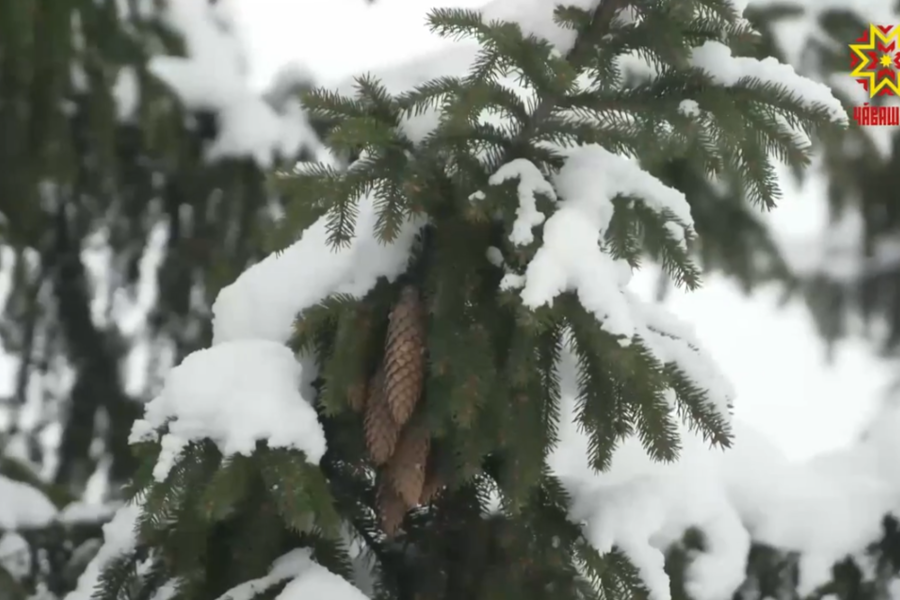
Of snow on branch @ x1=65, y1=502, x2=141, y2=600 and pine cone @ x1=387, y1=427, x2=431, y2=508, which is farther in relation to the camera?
snow on branch @ x1=65, y1=502, x2=141, y2=600

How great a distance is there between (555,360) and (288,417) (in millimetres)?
316

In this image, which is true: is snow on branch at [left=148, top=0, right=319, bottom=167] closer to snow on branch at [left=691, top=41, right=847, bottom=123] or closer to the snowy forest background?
the snowy forest background

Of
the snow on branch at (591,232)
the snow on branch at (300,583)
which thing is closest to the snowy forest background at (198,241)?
the snow on branch at (591,232)

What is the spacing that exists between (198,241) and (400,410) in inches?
51.0

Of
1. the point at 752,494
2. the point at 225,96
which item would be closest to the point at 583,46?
the point at 225,96

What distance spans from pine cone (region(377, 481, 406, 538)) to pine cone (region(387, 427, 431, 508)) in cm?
2

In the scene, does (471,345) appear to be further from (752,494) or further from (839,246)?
(839,246)

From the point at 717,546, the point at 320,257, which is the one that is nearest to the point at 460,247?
the point at 320,257

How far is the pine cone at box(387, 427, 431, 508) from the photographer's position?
89cm

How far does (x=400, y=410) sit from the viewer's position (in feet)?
2.82

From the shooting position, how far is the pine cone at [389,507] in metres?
0.92

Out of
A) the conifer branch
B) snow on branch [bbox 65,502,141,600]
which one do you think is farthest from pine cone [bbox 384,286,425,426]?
snow on branch [bbox 65,502,141,600]

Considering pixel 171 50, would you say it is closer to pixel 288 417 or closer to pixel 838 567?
pixel 288 417

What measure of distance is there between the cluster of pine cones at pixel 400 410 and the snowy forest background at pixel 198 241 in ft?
2.44
